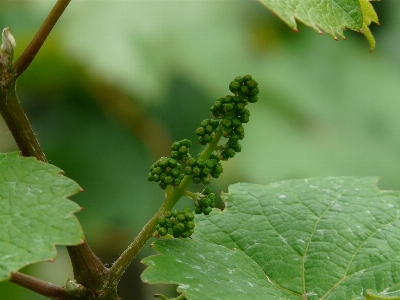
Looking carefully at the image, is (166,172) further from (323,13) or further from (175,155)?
(323,13)

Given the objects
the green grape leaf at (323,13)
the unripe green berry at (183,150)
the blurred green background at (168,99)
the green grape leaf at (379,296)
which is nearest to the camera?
the green grape leaf at (323,13)

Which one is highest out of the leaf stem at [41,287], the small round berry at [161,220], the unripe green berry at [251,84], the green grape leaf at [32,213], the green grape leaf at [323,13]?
the green grape leaf at [323,13]

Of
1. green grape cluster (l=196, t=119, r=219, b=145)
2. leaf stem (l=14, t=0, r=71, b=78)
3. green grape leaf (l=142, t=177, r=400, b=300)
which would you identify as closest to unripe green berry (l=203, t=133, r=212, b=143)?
green grape cluster (l=196, t=119, r=219, b=145)

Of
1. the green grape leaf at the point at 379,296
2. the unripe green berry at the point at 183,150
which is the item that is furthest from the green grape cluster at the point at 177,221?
the green grape leaf at the point at 379,296

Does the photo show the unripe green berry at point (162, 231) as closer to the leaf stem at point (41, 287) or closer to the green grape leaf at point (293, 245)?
the green grape leaf at point (293, 245)

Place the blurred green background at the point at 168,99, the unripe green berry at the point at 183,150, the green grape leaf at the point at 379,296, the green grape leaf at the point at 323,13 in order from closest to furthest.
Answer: the green grape leaf at the point at 323,13 < the green grape leaf at the point at 379,296 < the unripe green berry at the point at 183,150 < the blurred green background at the point at 168,99

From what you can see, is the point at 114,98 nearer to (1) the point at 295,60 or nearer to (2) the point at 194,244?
(1) the point at 295,60

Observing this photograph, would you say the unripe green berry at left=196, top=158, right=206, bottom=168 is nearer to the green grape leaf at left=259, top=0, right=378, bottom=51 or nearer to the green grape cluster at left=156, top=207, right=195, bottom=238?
the green grape cluster at left=156, top=207, right=195, bottom=238
